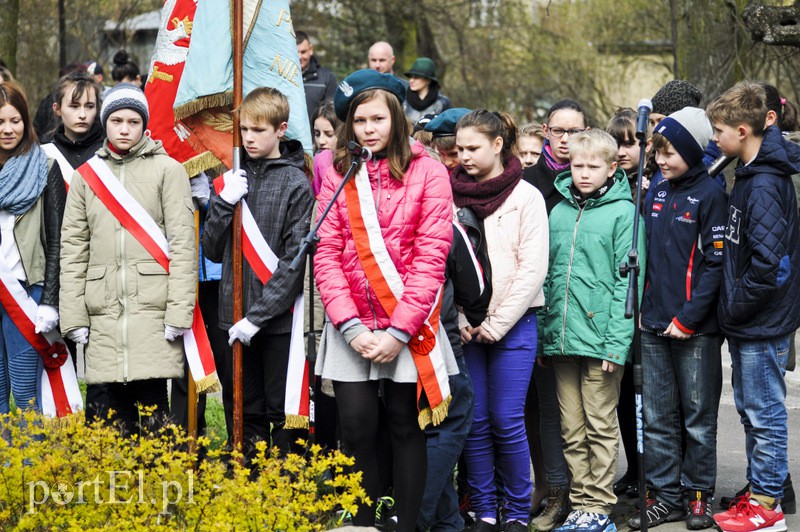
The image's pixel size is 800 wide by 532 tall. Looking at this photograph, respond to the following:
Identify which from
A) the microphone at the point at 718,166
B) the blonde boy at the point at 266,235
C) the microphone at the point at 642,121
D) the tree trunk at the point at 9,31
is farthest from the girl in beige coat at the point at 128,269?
the tree trunk at the point at 9,31

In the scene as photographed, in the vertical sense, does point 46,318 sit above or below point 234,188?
below

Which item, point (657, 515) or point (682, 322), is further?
point (657, 515)

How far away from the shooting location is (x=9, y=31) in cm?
1401

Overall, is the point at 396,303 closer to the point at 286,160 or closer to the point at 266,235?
the point at 266,235

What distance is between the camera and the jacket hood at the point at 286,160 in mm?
5734

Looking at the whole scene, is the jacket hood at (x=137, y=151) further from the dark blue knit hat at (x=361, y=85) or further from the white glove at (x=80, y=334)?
the dark blue knit hat at (x=361, y=85)

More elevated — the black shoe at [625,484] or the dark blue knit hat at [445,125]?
the dark blue knit hat at [445,125]

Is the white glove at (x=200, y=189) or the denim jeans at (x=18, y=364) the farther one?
the white glove at (x=200, y=189)

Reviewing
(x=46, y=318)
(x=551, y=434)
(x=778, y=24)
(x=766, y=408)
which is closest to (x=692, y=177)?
(x=766, y=408)

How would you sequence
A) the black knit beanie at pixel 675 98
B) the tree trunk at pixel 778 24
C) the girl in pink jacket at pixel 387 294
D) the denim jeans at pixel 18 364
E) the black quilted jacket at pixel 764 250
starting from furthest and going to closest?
the tree trunk at pixel 778 24
the black knit beanie at pixel 675 98
the denim jeans at pixel 18 364
the black quilted jacket at pixel 764 250
the girl in pink jacket at pixel 387 294

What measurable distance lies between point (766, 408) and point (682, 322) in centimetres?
59

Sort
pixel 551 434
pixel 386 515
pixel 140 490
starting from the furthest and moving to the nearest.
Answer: pixel 551 434, pixel 386 515, pixel 140 490

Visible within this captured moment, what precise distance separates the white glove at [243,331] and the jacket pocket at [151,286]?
0.42 m

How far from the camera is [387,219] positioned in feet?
16.6
